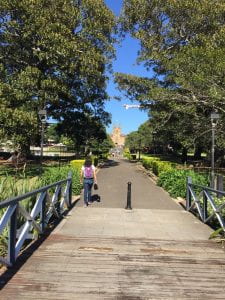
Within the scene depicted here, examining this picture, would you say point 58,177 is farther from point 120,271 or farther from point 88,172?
point 120,271

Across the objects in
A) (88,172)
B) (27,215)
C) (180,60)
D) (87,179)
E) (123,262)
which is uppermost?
(180,60)

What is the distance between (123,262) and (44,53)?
1019 inches

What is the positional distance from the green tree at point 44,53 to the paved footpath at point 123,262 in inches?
742

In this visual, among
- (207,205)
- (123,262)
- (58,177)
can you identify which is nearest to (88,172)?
(58,177)

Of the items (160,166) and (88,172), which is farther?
(160,166)

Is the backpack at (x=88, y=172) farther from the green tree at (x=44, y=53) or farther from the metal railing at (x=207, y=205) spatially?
the green tree at (x=44, y=53)

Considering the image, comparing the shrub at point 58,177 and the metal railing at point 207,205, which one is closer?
the metal railing at point 207,205

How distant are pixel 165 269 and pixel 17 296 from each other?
2.42 meters

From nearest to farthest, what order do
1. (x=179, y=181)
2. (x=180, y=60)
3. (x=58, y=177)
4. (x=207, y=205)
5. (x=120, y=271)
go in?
(x=120, y=271) < (x=207, y=205) < (x=58, y=177) < (x=179, y=181) < (x=180, y=60)

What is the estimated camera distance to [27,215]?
25.4ft

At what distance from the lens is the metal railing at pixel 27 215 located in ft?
21.6

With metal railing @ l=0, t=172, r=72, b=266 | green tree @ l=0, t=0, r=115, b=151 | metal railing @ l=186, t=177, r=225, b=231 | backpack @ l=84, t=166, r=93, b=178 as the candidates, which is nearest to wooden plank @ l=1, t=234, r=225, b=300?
metal railing @ l=0, t=172, r=72, b=266

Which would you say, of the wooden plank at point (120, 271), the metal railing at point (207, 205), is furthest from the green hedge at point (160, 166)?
the wooden plank at point (120, 271)

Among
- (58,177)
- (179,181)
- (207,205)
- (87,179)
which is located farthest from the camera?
(179,181)
